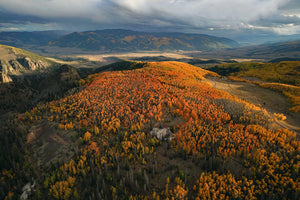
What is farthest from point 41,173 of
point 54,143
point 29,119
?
point 29,119

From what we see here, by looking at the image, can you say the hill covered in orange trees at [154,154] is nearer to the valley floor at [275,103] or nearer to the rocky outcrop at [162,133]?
the rocky outcrop at [162,133]

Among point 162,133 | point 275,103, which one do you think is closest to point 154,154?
point 162,133

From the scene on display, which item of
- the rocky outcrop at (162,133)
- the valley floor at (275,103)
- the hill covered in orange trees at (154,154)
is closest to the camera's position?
the hill covered in orange trees at (154,154)

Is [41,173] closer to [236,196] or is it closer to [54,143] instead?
[54,143]

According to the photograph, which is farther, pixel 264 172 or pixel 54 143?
pixel 54 143

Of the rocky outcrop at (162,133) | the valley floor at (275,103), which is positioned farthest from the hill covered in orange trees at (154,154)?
the valley floor at (275,103)

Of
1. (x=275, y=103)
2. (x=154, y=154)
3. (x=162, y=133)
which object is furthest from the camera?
(x=275, y=103)

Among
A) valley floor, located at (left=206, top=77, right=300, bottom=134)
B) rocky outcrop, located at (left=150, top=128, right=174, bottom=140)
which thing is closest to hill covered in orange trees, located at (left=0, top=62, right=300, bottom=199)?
rocky outcrop, located at (left=150, top=128, right=174, bottom=140)

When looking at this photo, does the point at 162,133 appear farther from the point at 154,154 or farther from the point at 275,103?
the point at 275,103
